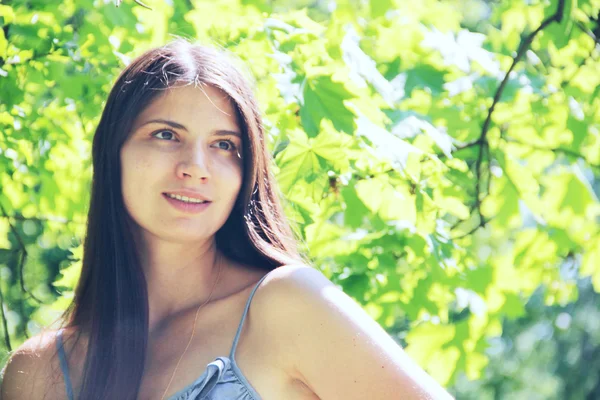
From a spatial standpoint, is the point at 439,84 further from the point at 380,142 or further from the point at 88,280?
the point at 88,280

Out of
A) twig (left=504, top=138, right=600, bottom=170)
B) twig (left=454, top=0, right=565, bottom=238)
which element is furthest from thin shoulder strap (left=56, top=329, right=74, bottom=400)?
twig (left=504, top=138, right=600, bottom=170)

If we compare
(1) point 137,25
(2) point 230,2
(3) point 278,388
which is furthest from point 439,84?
(3) point 278,388

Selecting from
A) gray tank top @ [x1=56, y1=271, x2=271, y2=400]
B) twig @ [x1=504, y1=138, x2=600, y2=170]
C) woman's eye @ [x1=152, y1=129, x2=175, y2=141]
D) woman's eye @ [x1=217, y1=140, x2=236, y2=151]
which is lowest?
twig @ [x1=504, y1=138, x2=600, y2=170]

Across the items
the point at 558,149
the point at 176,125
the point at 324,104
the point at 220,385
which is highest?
the point at 176,125

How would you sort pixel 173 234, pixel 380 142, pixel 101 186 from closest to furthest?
pixel 173 234, pixel 101 186, pixel 380 142

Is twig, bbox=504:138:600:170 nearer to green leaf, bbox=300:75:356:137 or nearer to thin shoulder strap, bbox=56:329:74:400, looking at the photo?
green leaf, bbox=300:75:356:137

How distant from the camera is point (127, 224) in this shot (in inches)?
81.0

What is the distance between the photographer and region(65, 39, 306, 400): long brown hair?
1.93m

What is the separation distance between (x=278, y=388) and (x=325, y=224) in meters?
1.10

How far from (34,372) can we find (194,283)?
1.39 feet

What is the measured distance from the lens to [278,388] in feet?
5.63

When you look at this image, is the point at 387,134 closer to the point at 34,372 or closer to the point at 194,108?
the point at 194,108

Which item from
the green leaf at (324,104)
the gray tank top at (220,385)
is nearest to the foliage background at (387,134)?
the green leaf at (324,104)

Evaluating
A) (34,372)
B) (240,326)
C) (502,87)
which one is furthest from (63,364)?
(502,87)
